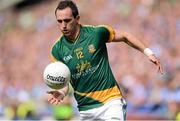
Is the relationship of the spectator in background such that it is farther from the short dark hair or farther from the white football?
the white football

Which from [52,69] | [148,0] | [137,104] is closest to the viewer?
[52,69]

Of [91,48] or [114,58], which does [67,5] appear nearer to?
[91,48]

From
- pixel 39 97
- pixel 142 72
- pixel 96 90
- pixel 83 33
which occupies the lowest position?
pixel 39 97

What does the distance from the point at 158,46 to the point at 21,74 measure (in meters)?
6.97

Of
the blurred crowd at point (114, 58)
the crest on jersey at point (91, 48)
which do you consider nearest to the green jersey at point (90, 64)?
the crest on jersey at point (91, 48)

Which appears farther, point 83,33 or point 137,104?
point 137,104

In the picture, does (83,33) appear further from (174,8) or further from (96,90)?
(174,8)

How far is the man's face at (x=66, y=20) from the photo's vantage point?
8602 millimetres

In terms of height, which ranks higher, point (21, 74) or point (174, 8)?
point (174, 8)

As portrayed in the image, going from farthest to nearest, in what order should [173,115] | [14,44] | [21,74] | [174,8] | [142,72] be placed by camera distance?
[14,44]
[21,74]
[174,8]
[142,72]
[173,115]

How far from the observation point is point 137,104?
1620 centimetres

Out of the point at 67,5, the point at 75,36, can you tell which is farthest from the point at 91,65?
the point at 67,5

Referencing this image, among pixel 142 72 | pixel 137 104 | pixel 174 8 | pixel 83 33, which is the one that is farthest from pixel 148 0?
pixel 83 33

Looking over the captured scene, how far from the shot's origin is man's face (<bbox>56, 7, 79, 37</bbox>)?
8.60 metres
